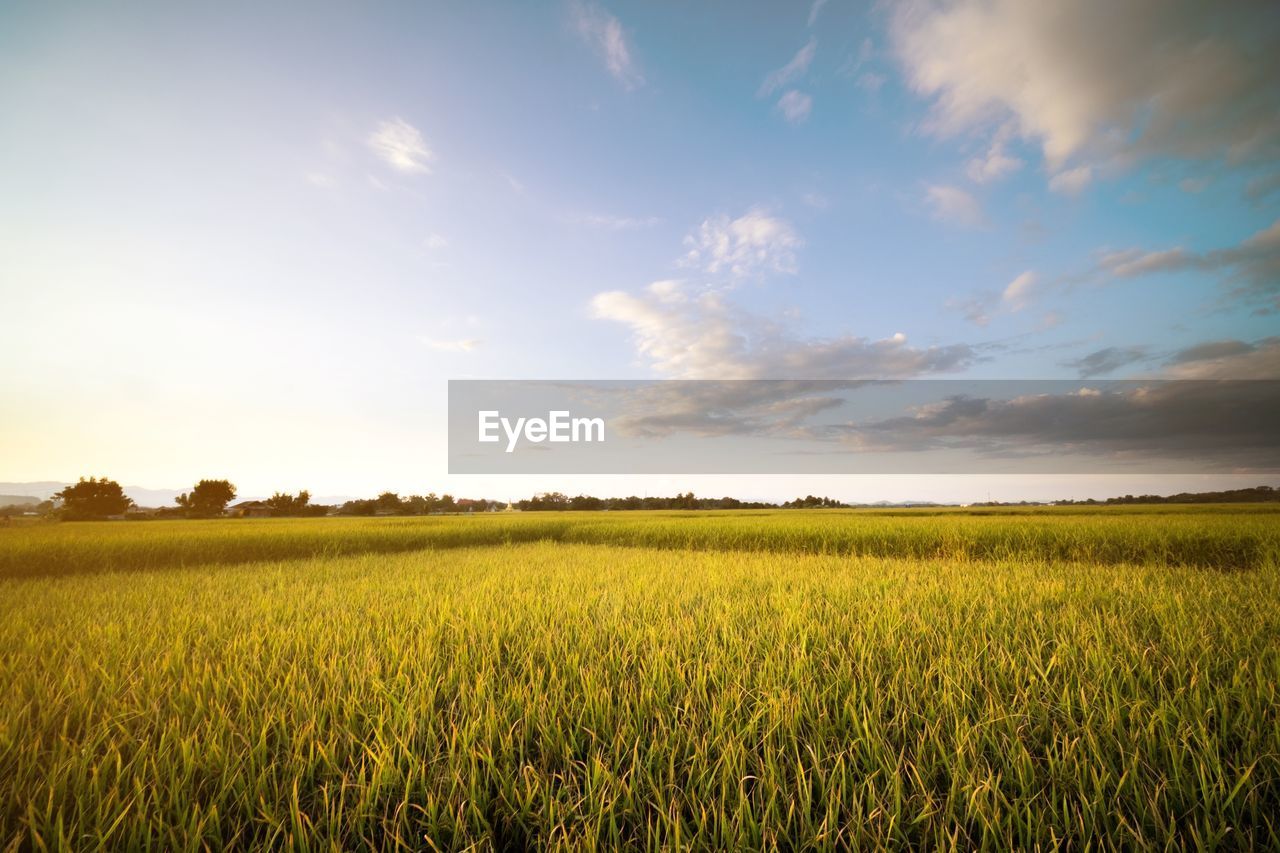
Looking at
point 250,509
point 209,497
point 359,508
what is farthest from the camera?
point 209,497

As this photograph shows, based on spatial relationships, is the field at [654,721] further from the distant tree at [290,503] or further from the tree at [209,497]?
the tree at [209,497]

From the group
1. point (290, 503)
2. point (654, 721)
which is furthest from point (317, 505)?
point (654, 721)

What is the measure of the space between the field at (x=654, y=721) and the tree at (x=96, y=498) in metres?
64.5

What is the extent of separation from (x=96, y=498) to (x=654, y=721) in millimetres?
72995

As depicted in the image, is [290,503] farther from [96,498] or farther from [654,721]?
[654,721]

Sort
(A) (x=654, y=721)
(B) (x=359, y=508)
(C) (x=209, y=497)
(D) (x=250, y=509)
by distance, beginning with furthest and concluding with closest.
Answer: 1. (C) (x=209, y=497)
2. (D) (x=250, y=509)
3. (B) (x=359, y=508)
4. (A) (x=654, y=721)

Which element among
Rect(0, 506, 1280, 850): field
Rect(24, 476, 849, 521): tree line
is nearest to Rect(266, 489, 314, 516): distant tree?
Rect(24, 476, 849, 521): tree line

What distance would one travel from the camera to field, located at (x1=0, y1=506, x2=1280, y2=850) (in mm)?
1578

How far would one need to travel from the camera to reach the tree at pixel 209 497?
60500 millimetres

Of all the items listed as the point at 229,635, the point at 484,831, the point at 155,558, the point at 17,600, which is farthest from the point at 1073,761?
the point at 155,558

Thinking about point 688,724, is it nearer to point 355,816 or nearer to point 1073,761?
point 355,816

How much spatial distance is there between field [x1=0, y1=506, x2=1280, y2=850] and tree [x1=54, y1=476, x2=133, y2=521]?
6455 cm

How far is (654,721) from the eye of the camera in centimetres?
228

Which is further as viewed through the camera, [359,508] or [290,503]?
[290,503]
